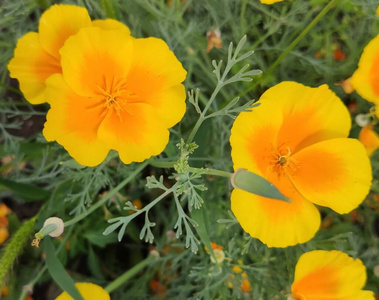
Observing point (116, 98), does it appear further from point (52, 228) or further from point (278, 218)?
point (278, 218)

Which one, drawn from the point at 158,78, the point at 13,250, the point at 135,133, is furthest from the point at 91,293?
the point at 158,78

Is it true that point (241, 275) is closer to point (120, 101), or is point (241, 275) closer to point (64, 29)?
point (120, 101)

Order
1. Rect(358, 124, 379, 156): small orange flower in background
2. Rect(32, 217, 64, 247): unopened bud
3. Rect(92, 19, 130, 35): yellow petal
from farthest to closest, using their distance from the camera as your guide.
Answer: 1. Rect(358, 124, 379, 156): small orange flower in background
2. Rect(92, 19, 130, 35): yellow petal
3. Rect(32, 217, 64, 247): unopened bud

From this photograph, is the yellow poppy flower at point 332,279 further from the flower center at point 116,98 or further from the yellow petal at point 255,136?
the flower center at point 116,98

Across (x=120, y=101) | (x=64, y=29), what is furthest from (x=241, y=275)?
(x=64, y=29)

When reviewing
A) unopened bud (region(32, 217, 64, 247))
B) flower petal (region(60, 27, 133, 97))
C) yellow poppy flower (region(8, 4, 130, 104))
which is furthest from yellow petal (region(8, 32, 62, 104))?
unopened bud (region(32, 217, 64, 247))

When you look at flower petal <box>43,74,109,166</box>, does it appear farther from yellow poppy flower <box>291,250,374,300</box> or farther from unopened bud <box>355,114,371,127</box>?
unopened bud <box>355,114,371,127</box>
